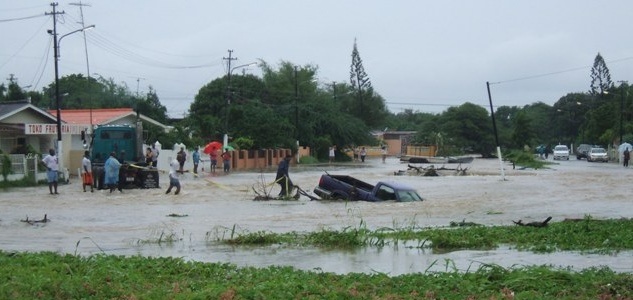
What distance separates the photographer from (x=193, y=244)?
16.3m

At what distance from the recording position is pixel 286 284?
9.56 metres

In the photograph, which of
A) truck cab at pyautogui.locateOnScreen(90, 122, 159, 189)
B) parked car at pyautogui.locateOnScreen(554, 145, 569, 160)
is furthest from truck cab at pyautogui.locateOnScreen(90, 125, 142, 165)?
parked car at pyautogui.locateOnScreen(554, 145, 569, 160)

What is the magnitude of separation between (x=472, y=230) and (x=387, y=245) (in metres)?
2.09

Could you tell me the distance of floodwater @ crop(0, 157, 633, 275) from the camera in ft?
43.9

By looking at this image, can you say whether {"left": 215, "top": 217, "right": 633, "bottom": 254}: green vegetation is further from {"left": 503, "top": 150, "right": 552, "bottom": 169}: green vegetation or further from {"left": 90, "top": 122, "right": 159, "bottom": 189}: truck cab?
{"left": 503, "top": 150, "right": 552, "bottom": 169}: green vegetation

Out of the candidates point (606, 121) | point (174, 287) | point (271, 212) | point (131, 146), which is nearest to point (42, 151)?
point (131, 146)

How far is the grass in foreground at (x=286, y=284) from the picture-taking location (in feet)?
29.8

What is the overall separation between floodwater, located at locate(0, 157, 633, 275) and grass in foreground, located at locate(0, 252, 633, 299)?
1471 mm

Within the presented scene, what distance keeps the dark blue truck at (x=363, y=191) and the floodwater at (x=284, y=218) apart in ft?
1.51

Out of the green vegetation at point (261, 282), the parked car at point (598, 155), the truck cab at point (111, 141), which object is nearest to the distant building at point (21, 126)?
the truck cab at point (111, 141)

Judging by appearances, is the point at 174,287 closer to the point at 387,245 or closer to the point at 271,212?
the point at 387,245

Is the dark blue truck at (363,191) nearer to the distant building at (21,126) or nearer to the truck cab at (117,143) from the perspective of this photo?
the truck cab at (117,143)

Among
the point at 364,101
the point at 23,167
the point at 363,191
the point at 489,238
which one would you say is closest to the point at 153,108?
the point at 364,101

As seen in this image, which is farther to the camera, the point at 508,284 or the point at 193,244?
the point at 193,244
